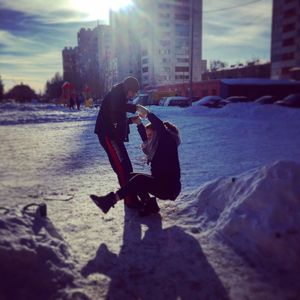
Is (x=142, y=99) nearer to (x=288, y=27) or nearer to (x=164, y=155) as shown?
(x=164, y=155)

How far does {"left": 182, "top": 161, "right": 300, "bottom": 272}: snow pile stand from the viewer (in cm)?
266

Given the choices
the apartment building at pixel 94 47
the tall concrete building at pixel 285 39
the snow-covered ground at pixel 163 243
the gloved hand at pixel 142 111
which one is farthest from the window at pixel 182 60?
the gloved hand at pixel 142 111

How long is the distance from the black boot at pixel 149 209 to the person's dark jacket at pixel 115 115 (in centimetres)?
87

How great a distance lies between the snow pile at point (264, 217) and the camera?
8.74 feet

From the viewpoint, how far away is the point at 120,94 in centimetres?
388

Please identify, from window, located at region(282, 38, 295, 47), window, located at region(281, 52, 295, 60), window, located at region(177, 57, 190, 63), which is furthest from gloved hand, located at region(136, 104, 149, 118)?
window, located at region(177, 57, 190, 63)

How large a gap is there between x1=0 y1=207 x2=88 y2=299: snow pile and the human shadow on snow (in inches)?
8.4

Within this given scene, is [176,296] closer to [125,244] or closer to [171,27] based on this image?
[125,244]

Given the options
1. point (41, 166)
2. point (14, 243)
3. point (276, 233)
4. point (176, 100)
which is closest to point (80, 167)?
point (41, 166)

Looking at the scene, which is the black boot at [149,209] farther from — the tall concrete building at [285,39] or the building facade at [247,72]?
the building facade at [247,72]

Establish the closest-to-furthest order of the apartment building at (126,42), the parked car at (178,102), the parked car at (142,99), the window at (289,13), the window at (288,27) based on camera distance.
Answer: the parked car at (178,102) < the parked car at (142,99) < the window at (289,13) < the window at (288,27) < the apartment building at (126,42)

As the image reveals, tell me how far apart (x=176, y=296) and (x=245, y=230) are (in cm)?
101

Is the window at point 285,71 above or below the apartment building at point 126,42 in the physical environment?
below

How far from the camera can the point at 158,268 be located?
103 inches
